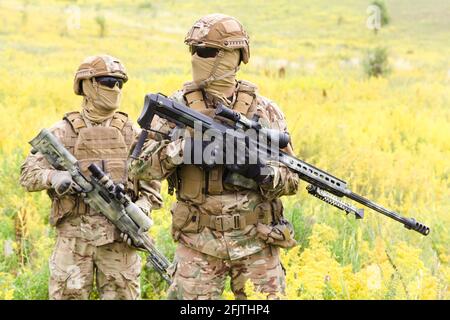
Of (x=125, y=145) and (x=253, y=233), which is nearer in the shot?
(x=253, y=233)

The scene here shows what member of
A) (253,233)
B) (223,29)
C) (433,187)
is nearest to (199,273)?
(253,233)

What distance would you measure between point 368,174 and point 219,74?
4805mm

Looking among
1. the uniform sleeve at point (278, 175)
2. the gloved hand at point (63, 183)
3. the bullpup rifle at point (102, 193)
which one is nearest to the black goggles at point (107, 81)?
the bullpup rifle at point (102, 193)

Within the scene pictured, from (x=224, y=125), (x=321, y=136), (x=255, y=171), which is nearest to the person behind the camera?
(x=255, y=171)

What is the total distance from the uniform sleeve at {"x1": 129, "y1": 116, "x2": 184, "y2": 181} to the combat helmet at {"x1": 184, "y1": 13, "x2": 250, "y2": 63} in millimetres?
474

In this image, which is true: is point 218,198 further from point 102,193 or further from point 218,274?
point 102,193

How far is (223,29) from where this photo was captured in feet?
11.2

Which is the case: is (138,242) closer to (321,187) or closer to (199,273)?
(199,273)

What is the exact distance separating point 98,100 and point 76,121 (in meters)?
0.19

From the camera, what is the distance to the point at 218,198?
135 inches

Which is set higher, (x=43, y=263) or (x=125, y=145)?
(x=125, y=145)

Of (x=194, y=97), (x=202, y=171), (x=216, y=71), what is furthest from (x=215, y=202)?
(x=216, y=71)

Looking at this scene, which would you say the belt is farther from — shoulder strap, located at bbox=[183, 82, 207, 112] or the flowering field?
shoulder strap, located at bbox=[183, 82, 207, 112]

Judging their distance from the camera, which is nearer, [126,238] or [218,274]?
[218,274]
